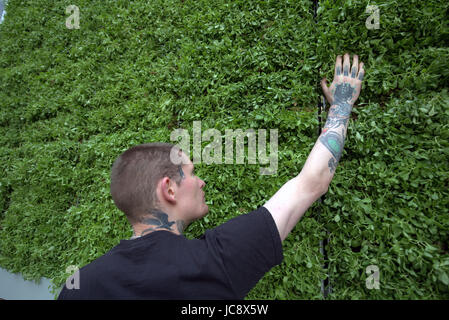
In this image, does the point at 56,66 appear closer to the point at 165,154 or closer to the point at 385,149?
the point at 165,154

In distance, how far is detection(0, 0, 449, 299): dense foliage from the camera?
5.90 feet

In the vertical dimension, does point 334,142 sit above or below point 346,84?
below

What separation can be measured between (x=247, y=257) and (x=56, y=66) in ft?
16.4

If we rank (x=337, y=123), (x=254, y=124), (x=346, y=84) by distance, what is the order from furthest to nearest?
1. (x=254, y=124)
2. (x=346, y=84)
3. (x=337, y=123)

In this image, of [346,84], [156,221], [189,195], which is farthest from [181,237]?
[346,84]

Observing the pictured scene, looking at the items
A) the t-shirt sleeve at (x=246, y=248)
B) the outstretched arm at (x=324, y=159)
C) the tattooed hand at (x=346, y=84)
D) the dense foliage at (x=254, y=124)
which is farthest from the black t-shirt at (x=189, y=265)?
the tattooed hand at (x=346, y=84)

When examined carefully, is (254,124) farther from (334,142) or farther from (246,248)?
(246,248)

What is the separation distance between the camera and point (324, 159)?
1.74m

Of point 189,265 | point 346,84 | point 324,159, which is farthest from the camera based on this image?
point 346,84

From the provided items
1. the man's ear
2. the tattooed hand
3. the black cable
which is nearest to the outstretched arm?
the tattooed hand

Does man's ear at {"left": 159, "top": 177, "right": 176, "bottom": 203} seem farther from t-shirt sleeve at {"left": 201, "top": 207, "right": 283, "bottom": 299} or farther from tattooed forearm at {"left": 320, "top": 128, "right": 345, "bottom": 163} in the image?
tattooed forearm at {"left": 320, "top": 128, "right": 345, "bottom": 163}

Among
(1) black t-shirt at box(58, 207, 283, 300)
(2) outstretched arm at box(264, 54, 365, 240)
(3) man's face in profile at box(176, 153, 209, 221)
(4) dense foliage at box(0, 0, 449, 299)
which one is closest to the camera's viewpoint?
(1) black t-shirt at box(58, 207, 283, 300)

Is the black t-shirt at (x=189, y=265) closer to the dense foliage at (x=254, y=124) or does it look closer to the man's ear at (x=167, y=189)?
the man's ear at (x=167, y=189)

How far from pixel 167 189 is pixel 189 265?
547 mm
